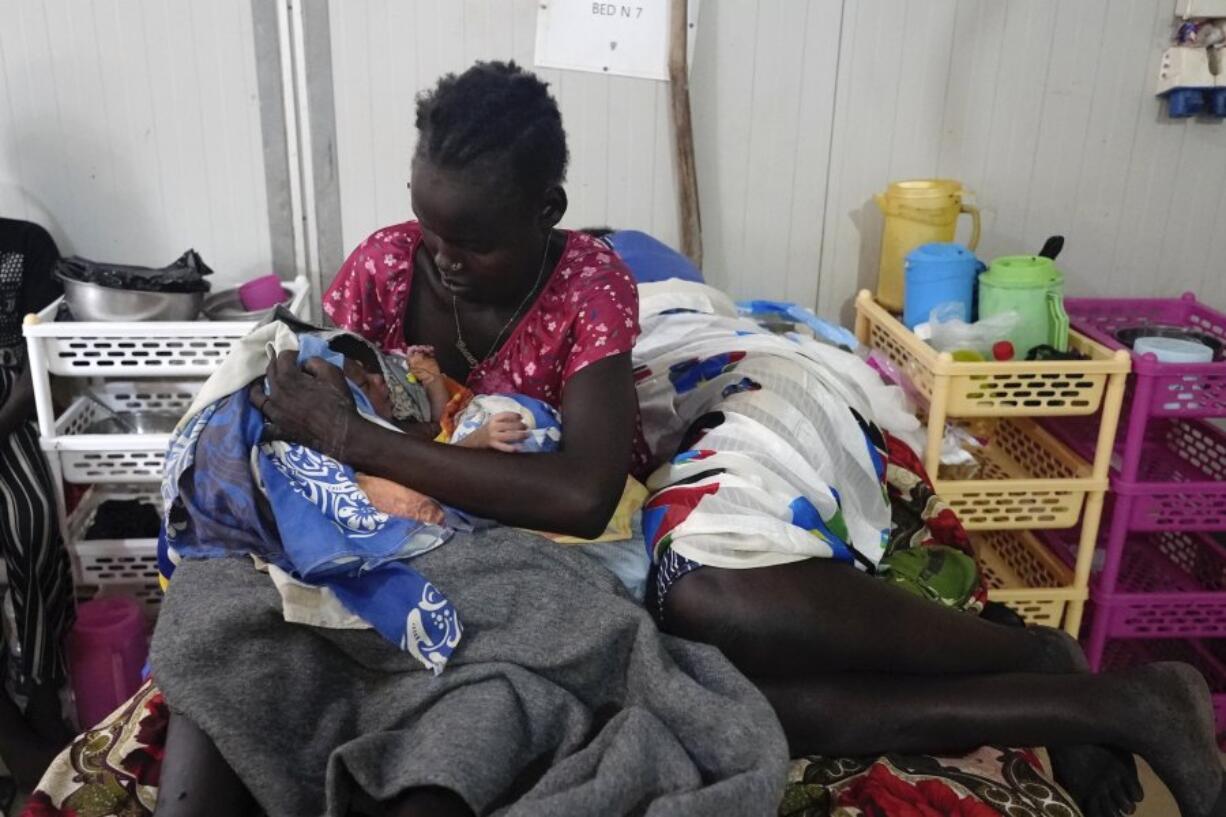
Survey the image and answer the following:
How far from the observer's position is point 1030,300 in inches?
78.9

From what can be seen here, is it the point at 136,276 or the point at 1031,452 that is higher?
the point at 136,276

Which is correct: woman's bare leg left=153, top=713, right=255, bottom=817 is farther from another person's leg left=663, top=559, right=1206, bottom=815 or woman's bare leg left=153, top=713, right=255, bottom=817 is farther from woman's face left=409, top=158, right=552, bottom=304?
woman's face left=409, top=158, right=552, bottom=304

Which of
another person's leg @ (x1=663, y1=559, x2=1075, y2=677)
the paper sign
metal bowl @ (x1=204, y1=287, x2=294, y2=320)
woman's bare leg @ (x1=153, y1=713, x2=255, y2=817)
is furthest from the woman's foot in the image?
metal bowl @ (x1=204, y1=287, x2=294, y2=320)

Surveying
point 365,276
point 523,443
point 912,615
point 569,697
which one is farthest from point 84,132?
point 912,615

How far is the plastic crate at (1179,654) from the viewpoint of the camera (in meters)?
2.19

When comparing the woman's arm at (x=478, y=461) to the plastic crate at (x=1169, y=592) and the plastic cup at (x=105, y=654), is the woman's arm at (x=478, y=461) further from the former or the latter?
the plastic crate at (x=1169, y=592)

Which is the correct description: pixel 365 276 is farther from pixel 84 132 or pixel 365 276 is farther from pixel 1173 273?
pixel 1173 273

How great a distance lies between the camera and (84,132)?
2195 millimetres

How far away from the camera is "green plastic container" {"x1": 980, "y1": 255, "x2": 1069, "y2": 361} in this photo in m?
2.00

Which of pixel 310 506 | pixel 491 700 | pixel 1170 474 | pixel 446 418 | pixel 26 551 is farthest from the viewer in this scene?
pixel 1170 474

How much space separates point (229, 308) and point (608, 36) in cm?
94

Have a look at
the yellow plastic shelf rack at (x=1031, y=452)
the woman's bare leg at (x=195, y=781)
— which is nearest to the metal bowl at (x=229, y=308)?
the woman's bare leg at (x=195, y=781)

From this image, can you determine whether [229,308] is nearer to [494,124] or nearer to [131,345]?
[131,345]

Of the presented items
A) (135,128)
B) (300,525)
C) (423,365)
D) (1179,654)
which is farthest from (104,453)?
(1179,654)
